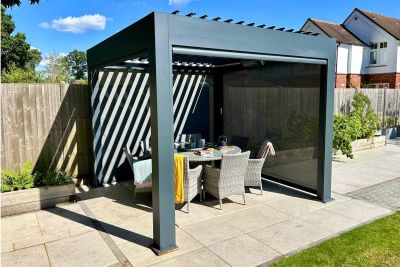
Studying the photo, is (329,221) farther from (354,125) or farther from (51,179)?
(354,125)

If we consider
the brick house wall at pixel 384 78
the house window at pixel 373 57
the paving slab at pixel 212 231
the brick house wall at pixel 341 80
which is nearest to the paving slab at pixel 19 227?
the paving slab at pixel 212 231

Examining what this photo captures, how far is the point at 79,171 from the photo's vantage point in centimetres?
693

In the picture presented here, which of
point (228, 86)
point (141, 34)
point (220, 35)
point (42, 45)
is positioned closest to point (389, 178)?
point (228, 86)

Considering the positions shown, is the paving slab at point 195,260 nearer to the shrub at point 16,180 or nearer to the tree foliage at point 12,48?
the shrub at point 16,180

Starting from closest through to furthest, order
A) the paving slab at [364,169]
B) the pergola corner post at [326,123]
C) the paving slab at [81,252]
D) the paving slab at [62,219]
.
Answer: the paving slab at [81,252]
the paving slab at [62,219]
the pergola corner post at [326,123]
the paving slab at [364,169]

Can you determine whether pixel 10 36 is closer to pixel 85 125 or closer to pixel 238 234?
pixel 85 125

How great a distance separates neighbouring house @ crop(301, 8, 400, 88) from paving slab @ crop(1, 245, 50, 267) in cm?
2313

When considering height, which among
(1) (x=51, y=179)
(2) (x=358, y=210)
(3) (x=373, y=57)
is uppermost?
(3) (x=373, y=57)

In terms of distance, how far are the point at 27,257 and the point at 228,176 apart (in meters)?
3.09

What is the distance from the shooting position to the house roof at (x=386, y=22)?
23064mm

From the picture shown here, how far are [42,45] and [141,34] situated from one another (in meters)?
39.1

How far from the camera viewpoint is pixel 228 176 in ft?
17.2

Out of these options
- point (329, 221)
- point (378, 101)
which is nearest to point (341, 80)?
point (378, 101)

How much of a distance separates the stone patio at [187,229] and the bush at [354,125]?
9.40 feet
